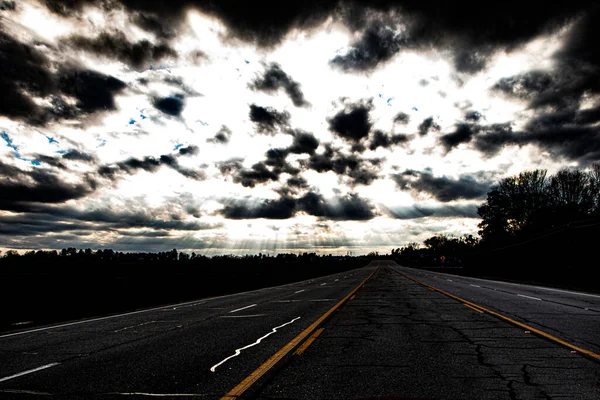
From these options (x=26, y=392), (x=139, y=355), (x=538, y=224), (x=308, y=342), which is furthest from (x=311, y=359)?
(x=538, y=224)

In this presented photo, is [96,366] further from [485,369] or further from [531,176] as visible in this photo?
[531,176]

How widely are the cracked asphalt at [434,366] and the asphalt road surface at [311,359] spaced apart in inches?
0.6

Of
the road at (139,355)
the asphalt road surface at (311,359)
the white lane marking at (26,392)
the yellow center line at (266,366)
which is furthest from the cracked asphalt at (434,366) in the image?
the white lane marking at (26,392)

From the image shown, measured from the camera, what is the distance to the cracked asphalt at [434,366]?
164 inches

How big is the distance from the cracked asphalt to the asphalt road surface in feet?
0.05

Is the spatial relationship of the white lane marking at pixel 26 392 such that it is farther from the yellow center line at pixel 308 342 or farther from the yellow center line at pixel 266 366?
the yellow center line at pixel 308 342

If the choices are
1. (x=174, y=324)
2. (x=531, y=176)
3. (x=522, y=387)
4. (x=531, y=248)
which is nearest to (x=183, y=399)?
(x=522, y=387)

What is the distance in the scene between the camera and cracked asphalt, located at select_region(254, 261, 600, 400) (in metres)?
4.16

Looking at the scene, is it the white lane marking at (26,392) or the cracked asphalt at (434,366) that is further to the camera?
the white lane marking at (26,392)

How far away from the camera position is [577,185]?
2234 inches

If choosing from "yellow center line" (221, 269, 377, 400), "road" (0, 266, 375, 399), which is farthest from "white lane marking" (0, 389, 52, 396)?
"yellow center line" (221, 269, 377, 400)

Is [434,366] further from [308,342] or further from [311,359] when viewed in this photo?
[308,342]

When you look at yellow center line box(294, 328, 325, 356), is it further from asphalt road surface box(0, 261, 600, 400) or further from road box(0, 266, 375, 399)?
road box(0, 266, 375, 399)

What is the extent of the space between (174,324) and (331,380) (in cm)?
631
